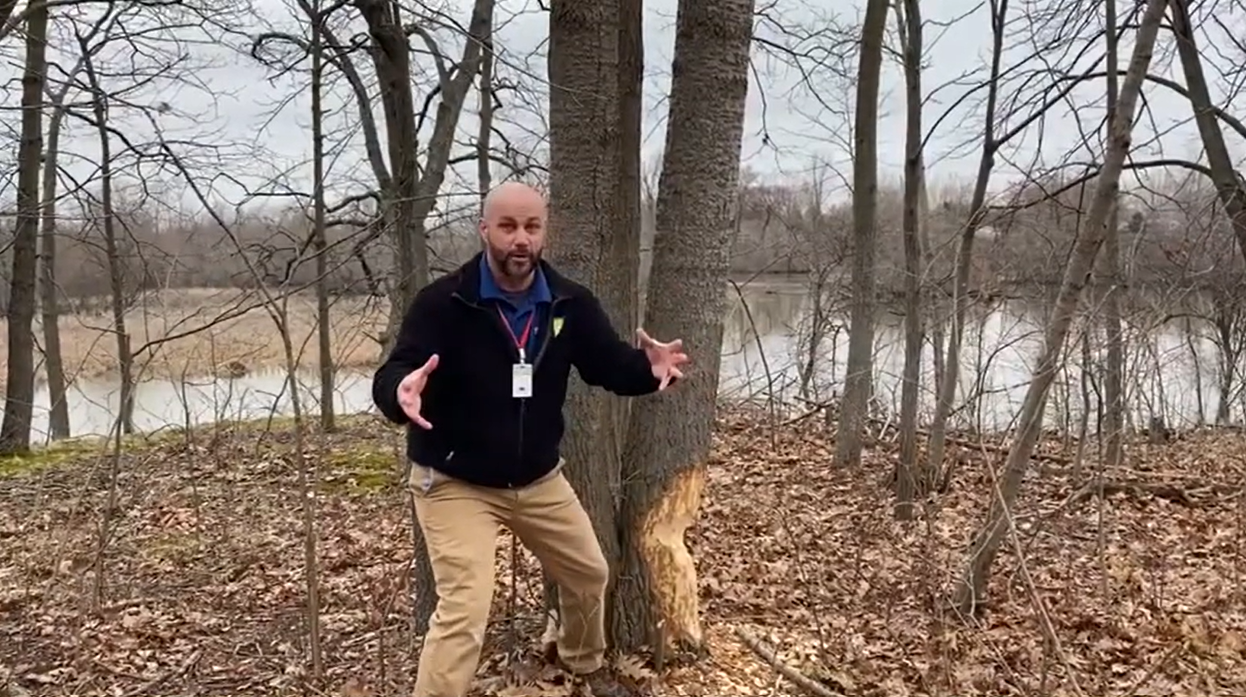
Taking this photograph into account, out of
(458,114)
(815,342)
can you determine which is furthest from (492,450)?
(815,342)

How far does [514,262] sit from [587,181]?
0.73m

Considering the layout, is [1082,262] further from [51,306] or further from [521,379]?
[51,306]

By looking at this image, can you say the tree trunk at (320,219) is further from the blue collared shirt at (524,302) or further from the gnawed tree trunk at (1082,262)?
the gnawed tree trunk at (1082,262)

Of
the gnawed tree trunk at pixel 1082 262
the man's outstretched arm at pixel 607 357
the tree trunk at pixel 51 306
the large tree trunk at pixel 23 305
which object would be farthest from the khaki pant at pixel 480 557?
the tree trunk at pixel 51 306

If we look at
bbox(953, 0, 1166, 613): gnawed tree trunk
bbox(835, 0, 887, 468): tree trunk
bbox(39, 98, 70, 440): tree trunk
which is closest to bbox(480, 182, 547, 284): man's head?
bbox(953, 0, 1166, 613): gnawed tree trunk

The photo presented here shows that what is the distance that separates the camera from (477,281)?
131 inches

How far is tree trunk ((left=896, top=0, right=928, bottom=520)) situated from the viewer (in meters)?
8.23

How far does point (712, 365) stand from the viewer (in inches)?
164

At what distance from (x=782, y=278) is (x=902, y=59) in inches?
253

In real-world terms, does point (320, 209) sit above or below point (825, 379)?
above

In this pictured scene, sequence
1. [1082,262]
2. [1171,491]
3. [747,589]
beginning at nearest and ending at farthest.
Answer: [1082,262] → [747,589] → [1171,491]

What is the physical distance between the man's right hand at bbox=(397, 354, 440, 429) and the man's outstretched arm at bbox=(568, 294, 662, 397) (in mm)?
630

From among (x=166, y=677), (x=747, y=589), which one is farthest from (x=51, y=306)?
(x=747, y=589)

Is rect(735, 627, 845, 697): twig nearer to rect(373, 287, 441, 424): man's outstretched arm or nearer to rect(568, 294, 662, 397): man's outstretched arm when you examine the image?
rect(568, 294, 662, 397): man's outstretched arm
